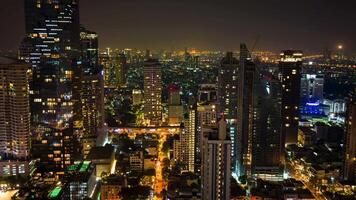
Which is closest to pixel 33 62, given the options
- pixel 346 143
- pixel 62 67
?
pixel 62 67

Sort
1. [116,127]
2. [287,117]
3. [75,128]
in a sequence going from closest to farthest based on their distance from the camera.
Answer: [75,128] < [287,117] < [116,127]

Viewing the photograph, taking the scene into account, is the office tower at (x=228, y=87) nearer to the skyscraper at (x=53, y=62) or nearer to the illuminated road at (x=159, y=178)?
the illuminated road at (x=159, y=178)

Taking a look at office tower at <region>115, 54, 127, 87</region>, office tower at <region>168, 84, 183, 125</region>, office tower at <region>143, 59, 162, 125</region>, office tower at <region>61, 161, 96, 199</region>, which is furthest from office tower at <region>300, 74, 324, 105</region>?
office tower at <region>61, 161, 96, 199</region>

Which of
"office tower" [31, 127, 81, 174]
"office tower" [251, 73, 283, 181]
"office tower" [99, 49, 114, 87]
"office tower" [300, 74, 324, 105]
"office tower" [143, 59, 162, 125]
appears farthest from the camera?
"office tower" [99, 49, 114, 87]

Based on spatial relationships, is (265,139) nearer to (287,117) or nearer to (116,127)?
(287,117)

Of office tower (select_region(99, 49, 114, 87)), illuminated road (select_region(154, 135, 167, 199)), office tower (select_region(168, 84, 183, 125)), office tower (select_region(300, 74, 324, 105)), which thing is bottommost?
illuminated road (select_region(154, 135, 167, 199))

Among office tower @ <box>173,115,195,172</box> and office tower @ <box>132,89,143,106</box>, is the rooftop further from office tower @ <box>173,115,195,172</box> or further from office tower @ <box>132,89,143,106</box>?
office tower @ <box>132,89,143,106</box>
